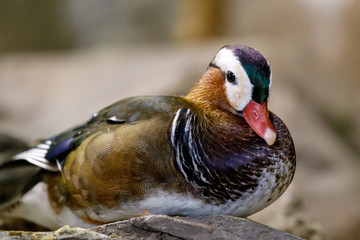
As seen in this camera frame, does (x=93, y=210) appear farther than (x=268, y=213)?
No

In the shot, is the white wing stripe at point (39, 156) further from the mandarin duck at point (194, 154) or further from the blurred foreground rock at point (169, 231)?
the blurred foreground rock at point (169, 231)

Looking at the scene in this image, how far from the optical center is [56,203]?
8.40 ft

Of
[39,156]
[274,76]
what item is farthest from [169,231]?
[274,76]

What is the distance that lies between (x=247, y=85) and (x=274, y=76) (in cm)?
402

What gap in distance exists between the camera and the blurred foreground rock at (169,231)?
74.7 inches

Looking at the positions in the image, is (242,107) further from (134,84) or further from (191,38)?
(191,38)

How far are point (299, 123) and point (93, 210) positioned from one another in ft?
11.6

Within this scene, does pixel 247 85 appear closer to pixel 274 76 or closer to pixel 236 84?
pixel 236 84

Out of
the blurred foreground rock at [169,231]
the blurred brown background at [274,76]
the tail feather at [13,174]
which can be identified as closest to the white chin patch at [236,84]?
the blurred foreground rock at [169,231]

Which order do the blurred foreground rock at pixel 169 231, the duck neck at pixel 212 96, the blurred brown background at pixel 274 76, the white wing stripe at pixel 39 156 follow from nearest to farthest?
the blurred foreground rock at pixel 169 231 < the duck neck at pixel 212 96 < the white wing stripe at pixel 39 156 < the blurred brown background at pixel 274 76

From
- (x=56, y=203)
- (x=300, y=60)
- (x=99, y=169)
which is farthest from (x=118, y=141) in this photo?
→ (x=300, y=60)

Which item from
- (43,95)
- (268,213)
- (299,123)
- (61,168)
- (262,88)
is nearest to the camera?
(262,88)

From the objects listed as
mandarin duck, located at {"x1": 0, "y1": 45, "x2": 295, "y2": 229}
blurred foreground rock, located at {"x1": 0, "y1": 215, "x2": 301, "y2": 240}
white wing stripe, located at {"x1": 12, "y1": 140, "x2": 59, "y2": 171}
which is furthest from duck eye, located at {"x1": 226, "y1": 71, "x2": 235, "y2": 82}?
white wing stripe, located at {"x1": 12, "y1": 140, "x2": 59, "y2": 171}

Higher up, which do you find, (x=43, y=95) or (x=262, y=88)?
(x=262, y=88)
